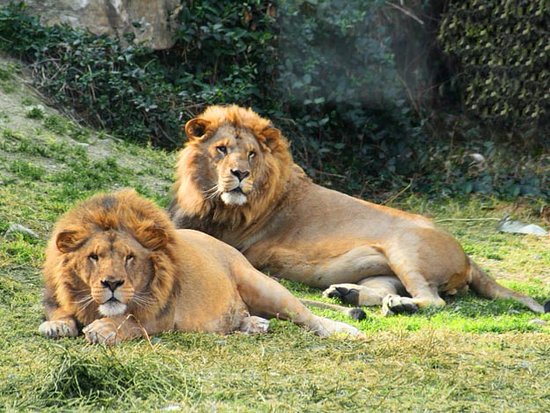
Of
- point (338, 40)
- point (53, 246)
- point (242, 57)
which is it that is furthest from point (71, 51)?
point (53, 246)

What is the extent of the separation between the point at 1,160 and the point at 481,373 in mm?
5322

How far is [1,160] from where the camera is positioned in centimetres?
955

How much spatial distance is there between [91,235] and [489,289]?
347 centimetres

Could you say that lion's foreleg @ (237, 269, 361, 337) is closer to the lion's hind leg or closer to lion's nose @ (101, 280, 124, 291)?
lion's nose @ (101, 280, 124, 291)

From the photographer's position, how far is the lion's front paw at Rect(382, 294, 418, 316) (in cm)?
760

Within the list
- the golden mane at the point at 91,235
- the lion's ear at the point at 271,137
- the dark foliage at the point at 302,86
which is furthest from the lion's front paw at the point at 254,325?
the dark foliage at the point at 302,86

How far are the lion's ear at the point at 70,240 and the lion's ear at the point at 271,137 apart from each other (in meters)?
2.84

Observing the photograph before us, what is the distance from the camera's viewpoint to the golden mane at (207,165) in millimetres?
8445

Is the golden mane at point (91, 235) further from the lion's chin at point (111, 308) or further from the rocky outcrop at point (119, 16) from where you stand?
the rocky outcrop at point (119, 16)

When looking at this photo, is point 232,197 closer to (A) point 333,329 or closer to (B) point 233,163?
(B) point 233,163

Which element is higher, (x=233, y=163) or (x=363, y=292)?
(x=233, y=163)

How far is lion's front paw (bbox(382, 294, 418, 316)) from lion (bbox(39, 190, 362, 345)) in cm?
114

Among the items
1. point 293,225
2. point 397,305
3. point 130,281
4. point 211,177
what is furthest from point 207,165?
point 130,281

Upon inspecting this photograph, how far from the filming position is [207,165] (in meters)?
8.44
